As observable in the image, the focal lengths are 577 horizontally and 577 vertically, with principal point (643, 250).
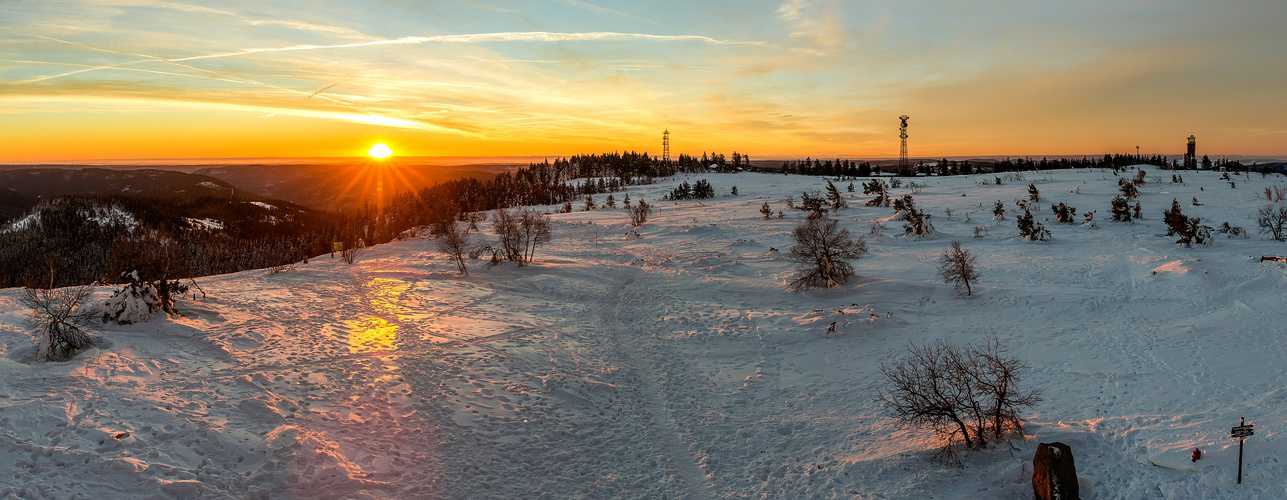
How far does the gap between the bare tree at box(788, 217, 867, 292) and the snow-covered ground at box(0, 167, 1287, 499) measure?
50cm

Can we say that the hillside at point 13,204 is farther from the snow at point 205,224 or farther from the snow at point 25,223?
the snow at point 205,224

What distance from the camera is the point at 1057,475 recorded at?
6223mm

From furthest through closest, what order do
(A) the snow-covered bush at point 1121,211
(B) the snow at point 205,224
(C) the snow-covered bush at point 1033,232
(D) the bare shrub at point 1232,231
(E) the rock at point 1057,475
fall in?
(B) the snow at point 205,224 → (A) the snow-covered bush at point 1121,211 → (C) the snow-covered bush at point 1033,232 → (D) the bare shrub at point 1232,231 → (E) the rock at point 1057,475

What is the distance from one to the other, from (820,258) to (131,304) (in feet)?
56.5

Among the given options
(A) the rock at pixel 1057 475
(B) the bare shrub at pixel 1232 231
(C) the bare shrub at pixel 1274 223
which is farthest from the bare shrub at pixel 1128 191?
(A) the rock at pixel 1057 475

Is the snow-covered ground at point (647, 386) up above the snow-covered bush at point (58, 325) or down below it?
below

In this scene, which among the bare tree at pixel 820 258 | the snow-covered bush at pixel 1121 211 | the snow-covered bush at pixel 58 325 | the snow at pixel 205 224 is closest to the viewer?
the snow-covered bush at pixel 58 325

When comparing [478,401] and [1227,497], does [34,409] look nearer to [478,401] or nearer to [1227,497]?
[478,401]

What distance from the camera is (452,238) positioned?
22.9 metres

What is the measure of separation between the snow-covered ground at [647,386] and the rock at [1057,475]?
1.73 feet

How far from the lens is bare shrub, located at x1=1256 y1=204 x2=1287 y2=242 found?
59.6 ft

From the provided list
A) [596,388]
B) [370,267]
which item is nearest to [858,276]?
[596,388]

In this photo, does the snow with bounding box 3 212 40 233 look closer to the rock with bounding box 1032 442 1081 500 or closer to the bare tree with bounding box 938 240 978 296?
the bare tree with bounding box 938 240 978 296

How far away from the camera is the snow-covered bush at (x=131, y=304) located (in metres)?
11.4
